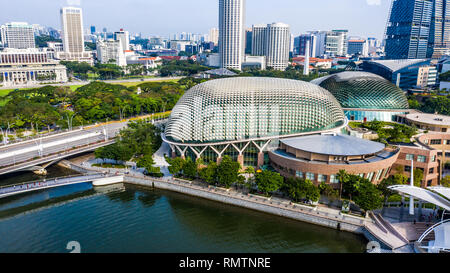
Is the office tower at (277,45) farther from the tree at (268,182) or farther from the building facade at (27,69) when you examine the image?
the tree at (268,182)

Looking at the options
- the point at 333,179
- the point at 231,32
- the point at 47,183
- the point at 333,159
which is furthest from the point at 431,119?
the point at 231,32

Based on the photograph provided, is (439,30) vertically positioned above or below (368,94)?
above

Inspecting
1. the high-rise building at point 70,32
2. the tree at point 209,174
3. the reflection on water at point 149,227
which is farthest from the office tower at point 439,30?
the high-rise building at point 70,32

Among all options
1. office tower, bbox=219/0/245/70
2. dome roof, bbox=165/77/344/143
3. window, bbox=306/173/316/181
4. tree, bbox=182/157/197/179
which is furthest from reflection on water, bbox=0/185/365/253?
office tower, bbox=219/0/245/70

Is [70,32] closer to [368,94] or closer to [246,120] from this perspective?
[368,94]
